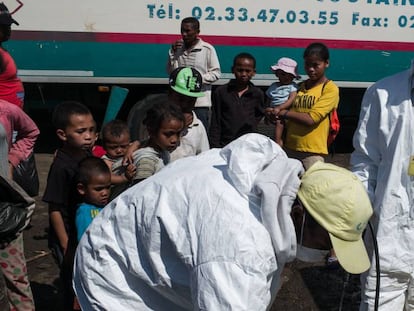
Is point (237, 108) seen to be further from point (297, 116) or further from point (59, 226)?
point (59, 226)

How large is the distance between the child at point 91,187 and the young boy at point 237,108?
6.52 feet

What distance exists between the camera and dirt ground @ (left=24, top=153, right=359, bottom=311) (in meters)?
3.83

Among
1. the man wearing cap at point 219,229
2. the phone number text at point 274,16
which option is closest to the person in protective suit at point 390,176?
the man wearing cap at point 219,229

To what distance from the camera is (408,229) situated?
277cm

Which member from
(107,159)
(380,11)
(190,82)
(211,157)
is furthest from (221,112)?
(211,157)

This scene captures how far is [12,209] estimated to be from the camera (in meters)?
2.72

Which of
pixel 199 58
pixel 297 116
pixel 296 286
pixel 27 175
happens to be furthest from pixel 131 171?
pixel 199 58

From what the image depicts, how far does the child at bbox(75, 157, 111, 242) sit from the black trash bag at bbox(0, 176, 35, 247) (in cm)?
24

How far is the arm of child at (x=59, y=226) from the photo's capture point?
119 inches

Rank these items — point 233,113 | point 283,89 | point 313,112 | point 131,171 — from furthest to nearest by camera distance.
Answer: point 283,89, point 233,113, point 313,112, point 131,171

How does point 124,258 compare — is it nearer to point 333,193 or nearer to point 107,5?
point 333,193

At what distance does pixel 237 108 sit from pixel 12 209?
2499 mm

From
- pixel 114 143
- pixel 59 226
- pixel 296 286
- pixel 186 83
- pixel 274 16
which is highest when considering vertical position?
pixel 274 16

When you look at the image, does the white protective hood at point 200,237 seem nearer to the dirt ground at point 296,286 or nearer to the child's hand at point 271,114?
the dirt ground at point 296,286
